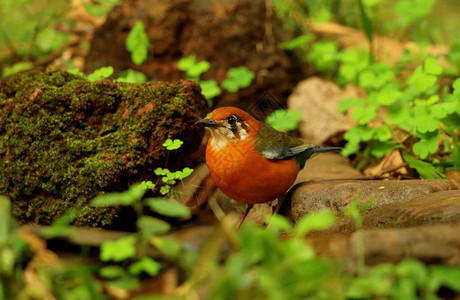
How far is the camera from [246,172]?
3697 mm

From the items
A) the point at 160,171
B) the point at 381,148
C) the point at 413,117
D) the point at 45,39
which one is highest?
the point at 45,39

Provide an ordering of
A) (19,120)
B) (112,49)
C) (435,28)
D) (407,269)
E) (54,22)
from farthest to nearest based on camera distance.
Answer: (435,28)
(54,22)
(112,49)
(19,120)
(407,269)

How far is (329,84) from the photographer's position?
639cm

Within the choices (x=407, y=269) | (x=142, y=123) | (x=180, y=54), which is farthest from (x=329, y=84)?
(x=407, y=269)

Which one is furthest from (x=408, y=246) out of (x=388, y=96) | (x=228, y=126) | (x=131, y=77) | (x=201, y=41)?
(x=201, y=41)

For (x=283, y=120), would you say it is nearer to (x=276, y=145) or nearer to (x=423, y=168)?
(x=276, y=145)

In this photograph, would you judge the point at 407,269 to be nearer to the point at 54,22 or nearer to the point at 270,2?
the point at 270,2

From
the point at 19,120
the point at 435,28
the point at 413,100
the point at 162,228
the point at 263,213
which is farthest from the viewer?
the point at 435,28

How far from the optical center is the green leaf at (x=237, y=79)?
215 inches

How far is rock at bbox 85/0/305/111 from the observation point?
6.00 meters

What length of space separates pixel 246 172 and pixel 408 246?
1.59 m

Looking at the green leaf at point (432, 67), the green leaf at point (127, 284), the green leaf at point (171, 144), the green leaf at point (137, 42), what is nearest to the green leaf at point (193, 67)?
the green leaf at point (137, 42)

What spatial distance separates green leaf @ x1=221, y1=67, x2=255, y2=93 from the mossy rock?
1426mm

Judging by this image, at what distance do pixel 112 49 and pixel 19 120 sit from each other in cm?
258
